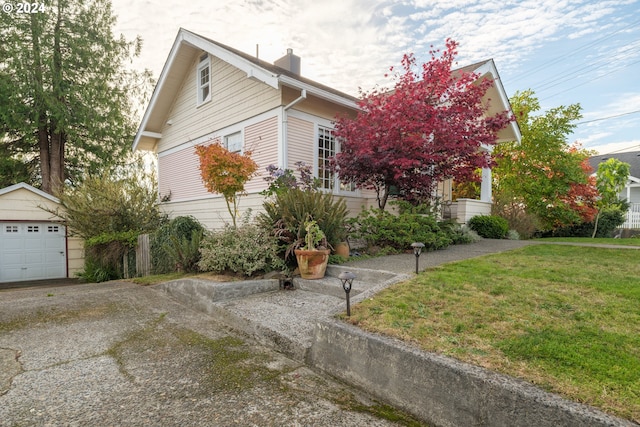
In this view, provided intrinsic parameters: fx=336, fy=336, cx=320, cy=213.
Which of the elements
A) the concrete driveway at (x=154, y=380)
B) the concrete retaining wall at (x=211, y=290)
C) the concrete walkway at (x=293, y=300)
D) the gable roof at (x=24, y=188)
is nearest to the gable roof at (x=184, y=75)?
the gable roof at (x=24, y=188)

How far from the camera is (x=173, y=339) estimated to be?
3.40m

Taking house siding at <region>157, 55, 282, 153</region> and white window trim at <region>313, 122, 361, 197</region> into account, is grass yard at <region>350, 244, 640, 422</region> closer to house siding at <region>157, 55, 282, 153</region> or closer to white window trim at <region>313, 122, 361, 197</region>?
white window trim at <region>313, 122, 361, 197</region>

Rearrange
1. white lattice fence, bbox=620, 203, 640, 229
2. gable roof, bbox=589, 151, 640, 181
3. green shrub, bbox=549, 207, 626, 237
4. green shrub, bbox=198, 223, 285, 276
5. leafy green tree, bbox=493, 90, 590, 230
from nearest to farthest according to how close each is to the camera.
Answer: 1. green shrub, bbox=198, 223, 285, 276
2. leafy green tree, bbox=493, 90, 590, 230
3. green shrub, bbox=549, 207, 626, 237
4. white lattice fence, bbox=620, 203, 640, 229
5. gable roof, bbox=589, 151, 640, 181

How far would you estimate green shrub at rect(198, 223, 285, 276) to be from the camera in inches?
208

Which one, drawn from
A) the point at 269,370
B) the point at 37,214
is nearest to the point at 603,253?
the point at 269,370

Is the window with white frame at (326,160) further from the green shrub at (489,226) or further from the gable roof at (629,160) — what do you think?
the gable roof at (629,160)

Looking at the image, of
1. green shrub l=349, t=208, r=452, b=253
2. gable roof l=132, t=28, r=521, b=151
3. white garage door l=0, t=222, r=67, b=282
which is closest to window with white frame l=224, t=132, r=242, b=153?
gable roof l=132, t=28, r=521, b=151

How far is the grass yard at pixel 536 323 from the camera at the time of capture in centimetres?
185

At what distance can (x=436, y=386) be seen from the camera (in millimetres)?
2018

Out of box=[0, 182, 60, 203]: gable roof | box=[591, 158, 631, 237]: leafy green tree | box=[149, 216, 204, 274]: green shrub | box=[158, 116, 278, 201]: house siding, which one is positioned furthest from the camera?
box=[591, 158, 631, 237]: leafy green tree

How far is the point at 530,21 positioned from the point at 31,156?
19.5 metres

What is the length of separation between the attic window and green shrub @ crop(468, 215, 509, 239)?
9214mm

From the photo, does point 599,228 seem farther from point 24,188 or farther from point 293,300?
point 24,188

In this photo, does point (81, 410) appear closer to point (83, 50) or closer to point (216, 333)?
point (216, 333)
